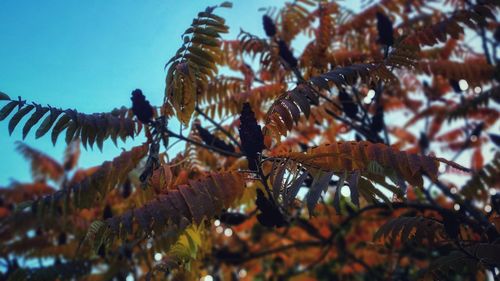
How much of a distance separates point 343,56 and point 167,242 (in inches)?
94.4

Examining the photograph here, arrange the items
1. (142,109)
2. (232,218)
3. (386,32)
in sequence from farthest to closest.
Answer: (232,218)
(386,32)
(142,109)

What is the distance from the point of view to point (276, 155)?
2.34 metres

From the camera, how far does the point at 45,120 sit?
255 cm

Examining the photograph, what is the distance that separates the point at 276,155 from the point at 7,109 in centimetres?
145

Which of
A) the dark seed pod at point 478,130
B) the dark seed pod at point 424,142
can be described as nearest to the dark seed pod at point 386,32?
the dark seed pod at point 478,130

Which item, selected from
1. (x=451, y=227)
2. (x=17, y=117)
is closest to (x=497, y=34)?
(x=451, y=227)

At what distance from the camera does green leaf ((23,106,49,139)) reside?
2500 millimetres

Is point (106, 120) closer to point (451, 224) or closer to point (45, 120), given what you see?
point (45, 120)

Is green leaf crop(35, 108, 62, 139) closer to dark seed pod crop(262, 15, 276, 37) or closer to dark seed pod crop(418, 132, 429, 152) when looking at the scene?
dark seed pod crop(262, 15, 276, 37)

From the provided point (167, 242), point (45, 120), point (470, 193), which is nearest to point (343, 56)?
point (470, 193)

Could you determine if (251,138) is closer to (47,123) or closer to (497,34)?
(47,123)

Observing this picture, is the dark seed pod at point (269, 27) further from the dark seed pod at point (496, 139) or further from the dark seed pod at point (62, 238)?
the dark seed pod at point (62, 238)

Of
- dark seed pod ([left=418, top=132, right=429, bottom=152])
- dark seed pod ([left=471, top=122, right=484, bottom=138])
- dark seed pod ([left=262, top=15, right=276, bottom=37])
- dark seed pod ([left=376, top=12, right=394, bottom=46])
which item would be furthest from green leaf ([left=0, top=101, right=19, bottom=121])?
dark seed pod ([left=418, top=132, right=429, bottom=152])

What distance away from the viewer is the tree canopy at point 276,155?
7.25 feet
